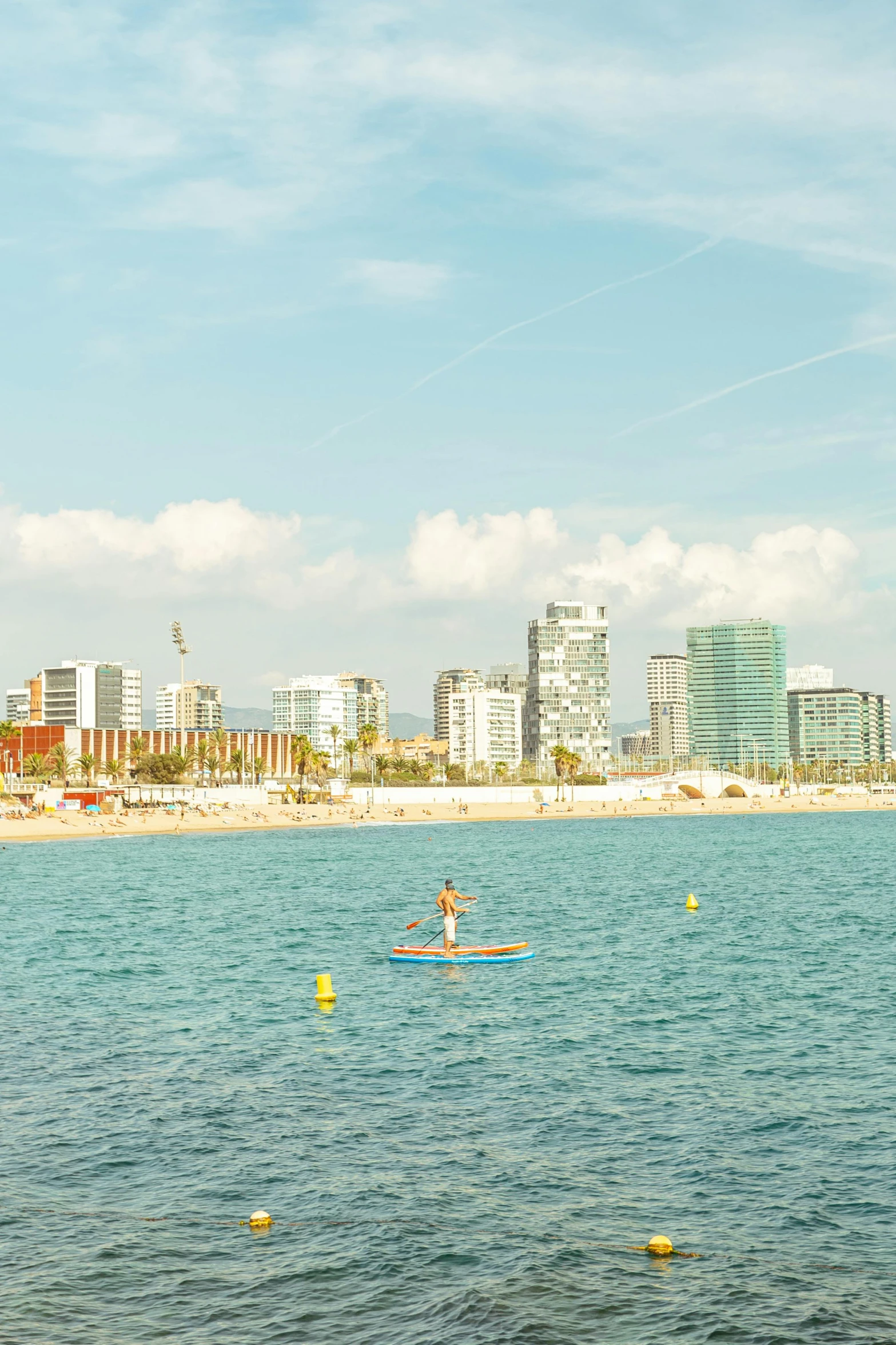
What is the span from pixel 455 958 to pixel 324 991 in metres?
9.57

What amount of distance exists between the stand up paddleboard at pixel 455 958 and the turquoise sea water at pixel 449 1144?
0.94 meters

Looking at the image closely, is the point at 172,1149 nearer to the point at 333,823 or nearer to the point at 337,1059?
the point at 337,1059

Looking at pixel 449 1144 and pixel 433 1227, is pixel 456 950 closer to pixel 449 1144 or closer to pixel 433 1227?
pixel 449 1144

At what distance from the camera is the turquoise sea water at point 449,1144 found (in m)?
16.6

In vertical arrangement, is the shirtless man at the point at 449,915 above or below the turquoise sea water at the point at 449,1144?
above

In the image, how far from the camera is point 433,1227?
63.5 feet

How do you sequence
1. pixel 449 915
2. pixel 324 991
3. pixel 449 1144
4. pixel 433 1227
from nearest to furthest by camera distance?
pixel 433 1227 < pixel 449 1144 < pixel 324 991 < pixel 449 915

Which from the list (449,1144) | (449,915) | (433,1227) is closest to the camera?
(433,1227)

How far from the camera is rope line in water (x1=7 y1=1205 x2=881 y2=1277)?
17828 mm

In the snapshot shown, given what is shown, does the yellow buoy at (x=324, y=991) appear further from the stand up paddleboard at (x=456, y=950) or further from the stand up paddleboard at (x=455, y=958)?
the stand up paddleboard at (x=456, y=950)

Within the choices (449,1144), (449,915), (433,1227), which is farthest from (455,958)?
(433,1227)

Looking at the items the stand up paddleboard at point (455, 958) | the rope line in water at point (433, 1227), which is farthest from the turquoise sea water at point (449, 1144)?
the stand up paddleboard at point (455, 958)

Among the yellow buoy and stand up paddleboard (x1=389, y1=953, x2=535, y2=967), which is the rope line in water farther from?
stand up paddleboard (x1=389, y1=953, x2=535, y2=967)

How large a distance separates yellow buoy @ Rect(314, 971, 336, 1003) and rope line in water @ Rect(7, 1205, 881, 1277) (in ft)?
62.9
